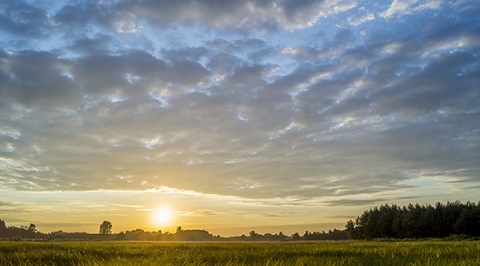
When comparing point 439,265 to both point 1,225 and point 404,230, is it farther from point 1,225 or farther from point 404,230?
point 1,225

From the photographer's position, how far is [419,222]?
91.9 metres

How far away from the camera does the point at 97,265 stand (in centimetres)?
718

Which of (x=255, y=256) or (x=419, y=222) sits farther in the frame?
(x=419, y=222)

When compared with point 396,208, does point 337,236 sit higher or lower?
lower

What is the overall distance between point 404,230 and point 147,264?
10190cm

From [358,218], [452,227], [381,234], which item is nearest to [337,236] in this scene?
[358,218]

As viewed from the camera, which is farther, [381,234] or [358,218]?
[358,218]

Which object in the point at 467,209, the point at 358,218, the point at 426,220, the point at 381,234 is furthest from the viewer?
the point at 358,218

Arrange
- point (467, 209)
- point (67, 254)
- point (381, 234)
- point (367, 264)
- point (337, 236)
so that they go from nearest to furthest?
1. point (367, 264)
2. point (67, 254)
3. point (467, 209)
4. point (381, 234)
5. point (337, 236)

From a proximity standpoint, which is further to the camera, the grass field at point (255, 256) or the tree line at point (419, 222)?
the tree line at point (419, 222)

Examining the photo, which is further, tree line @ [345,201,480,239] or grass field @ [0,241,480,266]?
tree line @ [345,201,480,239]

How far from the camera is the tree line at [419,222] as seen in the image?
8356 cm

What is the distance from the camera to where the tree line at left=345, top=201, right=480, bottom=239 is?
83562mm

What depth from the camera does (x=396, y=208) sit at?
109 meters
